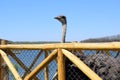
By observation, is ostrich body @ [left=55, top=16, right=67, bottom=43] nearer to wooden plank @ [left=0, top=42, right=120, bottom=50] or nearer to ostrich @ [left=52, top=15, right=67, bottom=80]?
ostrich @ [left=52, top=15, right=67, bottom=80]

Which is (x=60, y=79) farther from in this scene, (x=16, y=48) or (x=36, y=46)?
(x=16, y=48)

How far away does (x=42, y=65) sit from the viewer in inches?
237

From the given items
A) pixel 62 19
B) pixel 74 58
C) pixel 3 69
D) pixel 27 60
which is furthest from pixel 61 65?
pixel 27 60

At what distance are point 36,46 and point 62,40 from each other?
3.21 feet

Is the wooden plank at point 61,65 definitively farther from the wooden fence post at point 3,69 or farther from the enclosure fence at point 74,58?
the wooden fence post at point 3,69

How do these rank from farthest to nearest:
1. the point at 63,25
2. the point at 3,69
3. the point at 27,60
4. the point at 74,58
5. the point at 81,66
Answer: the point at 27,60
the point at 3,69
the point at 63,25
the point at 74,58
the point at 81,66

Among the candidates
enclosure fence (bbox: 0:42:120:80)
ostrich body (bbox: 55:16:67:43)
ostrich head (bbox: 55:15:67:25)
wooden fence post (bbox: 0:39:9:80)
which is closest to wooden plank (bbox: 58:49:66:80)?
enclosure fence (bbox: 0:42:120:80)

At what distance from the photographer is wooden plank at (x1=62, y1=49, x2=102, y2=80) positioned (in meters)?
5.11

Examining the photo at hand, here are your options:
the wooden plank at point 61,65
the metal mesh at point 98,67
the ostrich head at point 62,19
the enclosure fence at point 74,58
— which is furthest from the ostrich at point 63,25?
the wooden plank at point 61,65

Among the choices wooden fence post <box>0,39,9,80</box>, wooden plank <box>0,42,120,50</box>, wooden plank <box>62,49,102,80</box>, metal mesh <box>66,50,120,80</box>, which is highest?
wooden plank <box>0,42,120,50</box>

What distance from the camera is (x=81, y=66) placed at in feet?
17.5

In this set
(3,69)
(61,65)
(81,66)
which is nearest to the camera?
(81,66)

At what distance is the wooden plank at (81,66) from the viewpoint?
201 inches

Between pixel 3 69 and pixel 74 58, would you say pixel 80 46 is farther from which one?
pixel 3 69
